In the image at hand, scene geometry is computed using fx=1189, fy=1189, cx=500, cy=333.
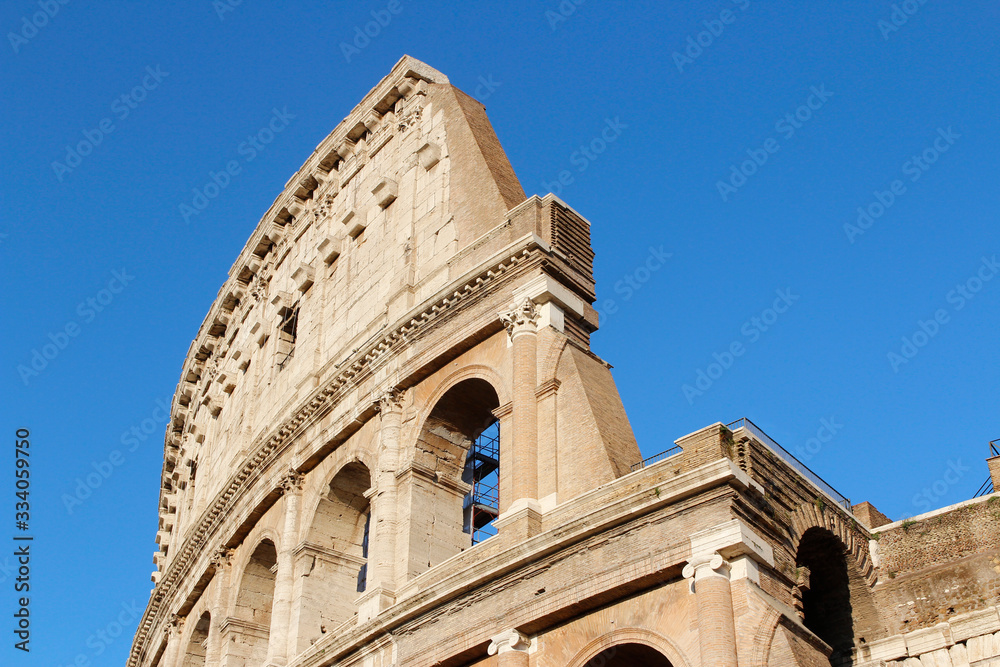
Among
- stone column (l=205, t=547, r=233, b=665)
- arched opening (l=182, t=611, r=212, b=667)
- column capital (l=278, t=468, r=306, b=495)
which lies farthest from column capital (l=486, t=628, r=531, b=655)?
arched opening (l=182, t=611, r=212, b=667)

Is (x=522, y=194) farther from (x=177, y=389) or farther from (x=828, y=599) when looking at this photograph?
(x=177, y=389)

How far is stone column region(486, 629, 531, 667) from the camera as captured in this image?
1750 cm

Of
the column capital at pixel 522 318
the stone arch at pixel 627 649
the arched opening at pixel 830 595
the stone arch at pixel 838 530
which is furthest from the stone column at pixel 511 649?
the column capital at pixel 522 318

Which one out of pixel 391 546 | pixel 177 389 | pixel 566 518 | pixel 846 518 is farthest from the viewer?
pixel 177 389

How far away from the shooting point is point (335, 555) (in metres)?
24.5

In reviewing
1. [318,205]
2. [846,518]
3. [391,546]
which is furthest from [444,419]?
[318,205]

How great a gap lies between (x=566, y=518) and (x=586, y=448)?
1.21m

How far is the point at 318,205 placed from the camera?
3206 cm

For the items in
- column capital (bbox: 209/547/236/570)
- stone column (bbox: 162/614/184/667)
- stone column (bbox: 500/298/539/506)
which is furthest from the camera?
stone column (bbox: 162/614/184/667)

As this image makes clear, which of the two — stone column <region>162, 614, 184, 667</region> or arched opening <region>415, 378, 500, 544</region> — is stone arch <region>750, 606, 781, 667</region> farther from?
stone column <region>162, 614, 184, 667</region>

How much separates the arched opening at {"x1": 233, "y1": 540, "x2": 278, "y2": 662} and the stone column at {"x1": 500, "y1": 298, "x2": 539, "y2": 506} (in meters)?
9.22

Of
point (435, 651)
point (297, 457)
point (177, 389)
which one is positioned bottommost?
point (435, 651)

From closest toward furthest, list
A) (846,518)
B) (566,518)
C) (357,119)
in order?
(566,518) → (846,518) → (357,119)

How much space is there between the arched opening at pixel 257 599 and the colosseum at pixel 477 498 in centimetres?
5
